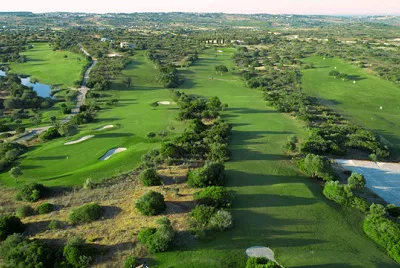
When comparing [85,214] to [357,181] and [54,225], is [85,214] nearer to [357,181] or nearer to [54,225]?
[54,225]

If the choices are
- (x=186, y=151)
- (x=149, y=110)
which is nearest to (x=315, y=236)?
(x=186, y=151)

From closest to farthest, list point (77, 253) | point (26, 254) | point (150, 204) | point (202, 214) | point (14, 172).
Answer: point (77, 253)
point (26, 254)
point (202, 214)
point (150, 204)
point (14, 172)

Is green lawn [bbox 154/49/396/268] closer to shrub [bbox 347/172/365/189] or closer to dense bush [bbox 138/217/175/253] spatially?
dense bush [bbox 138/217/175/253]

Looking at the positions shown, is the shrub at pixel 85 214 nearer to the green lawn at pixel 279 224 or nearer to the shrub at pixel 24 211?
the shrub at pixel 24 211

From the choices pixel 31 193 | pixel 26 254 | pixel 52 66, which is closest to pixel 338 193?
pixel 26 254

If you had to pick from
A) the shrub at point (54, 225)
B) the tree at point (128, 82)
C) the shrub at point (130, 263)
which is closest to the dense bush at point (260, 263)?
the shrub at point (130, 263)

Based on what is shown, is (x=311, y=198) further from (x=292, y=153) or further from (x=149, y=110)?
(x=149, y=110)
